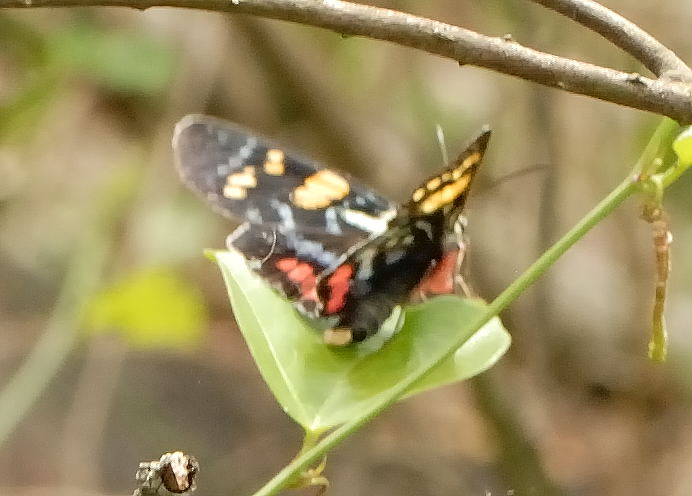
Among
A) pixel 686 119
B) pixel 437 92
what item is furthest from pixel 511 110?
pixel 686 119

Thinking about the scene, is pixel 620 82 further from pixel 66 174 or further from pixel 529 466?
pixel 66 174

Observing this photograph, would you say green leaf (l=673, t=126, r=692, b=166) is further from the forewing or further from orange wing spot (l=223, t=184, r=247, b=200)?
orange wing spot (l=223, t=184, r=247, b=200)

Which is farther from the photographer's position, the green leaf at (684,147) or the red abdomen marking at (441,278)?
the red abdomen marking at (441,278)

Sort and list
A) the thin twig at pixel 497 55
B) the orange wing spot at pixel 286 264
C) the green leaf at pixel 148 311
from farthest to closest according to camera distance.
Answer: the green leaf at pixel 148 311 < the orange wing spot at pixel 286 264 < the thin twig at pixel 497 55

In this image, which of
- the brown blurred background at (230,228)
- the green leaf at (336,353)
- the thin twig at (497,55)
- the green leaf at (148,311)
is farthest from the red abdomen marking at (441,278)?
the green leaf at (148,311)

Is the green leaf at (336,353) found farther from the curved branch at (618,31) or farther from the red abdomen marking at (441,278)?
the curved branch at (618,31)

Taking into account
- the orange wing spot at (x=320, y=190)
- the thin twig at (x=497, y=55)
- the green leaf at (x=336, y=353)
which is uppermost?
the thin twig at (x=497, y=55)
